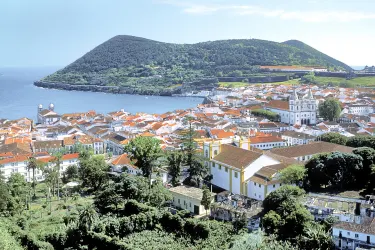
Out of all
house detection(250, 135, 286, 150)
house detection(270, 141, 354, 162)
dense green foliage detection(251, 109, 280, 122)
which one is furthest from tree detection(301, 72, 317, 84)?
house detection(270, 141, 354, 162)

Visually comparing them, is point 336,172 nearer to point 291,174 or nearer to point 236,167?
point 291,174

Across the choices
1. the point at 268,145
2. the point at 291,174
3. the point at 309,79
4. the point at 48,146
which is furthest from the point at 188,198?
the point at 309,79

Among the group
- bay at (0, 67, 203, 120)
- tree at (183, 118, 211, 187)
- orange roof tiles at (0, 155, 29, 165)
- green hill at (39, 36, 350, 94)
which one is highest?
green hill at (39, 36, 350, 94)

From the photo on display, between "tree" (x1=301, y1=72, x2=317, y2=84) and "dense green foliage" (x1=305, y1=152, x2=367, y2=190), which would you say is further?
"tree" (x1=301, y1=72, x2=317, y2=84)

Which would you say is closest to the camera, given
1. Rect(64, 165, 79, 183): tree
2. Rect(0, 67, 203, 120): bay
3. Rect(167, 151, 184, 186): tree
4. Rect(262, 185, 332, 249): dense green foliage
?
Rect(262, 185, 332, 249): dense green foliage

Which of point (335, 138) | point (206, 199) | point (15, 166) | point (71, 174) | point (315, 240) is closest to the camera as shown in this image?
point (315, 240)

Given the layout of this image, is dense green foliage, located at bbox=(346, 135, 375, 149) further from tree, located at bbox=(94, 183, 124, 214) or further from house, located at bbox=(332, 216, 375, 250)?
tree, located at bbox=(94, 183, 124, 214)

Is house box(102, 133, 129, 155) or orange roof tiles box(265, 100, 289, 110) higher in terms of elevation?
orange roof tiles box(265, 100, 289, 110)

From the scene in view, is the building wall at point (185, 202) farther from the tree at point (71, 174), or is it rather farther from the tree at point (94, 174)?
the tree at point (71, 174)
